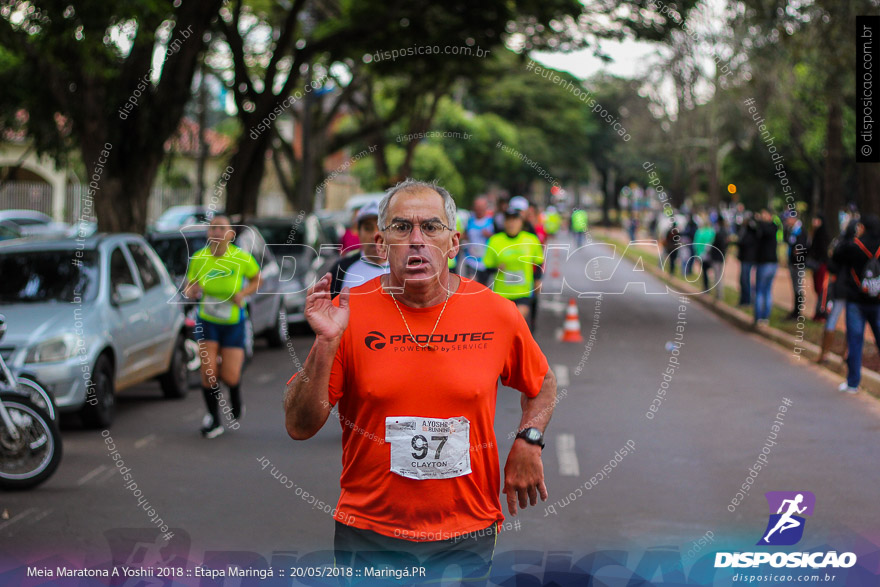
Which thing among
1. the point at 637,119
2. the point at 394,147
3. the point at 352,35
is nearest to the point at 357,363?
the point at 352,35

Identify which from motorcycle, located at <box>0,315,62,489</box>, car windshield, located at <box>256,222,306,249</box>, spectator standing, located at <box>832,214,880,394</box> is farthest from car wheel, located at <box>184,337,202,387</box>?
spectator standing, located at <box>832,214,880,394</box>

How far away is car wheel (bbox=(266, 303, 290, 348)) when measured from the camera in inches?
591

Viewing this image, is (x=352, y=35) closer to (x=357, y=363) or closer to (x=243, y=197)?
(x=243, y=197)

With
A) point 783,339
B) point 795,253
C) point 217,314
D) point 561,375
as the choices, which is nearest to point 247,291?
point 217,314

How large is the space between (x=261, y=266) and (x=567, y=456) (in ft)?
25.4

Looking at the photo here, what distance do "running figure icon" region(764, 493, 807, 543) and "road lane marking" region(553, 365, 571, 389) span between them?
4648mm

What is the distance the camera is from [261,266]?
1502 cm

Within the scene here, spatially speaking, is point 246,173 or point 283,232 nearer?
point 283,232

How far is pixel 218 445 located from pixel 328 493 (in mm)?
1983

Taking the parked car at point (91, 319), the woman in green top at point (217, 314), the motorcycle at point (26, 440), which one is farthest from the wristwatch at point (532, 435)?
the parked car at point (91, 319)

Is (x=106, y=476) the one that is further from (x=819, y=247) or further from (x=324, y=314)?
(x=819, y=247)

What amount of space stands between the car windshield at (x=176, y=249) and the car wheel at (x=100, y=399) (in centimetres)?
355

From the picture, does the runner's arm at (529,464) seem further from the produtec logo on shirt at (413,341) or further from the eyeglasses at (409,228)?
the eyeglasses at (409,228)

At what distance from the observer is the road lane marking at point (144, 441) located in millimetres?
8805
